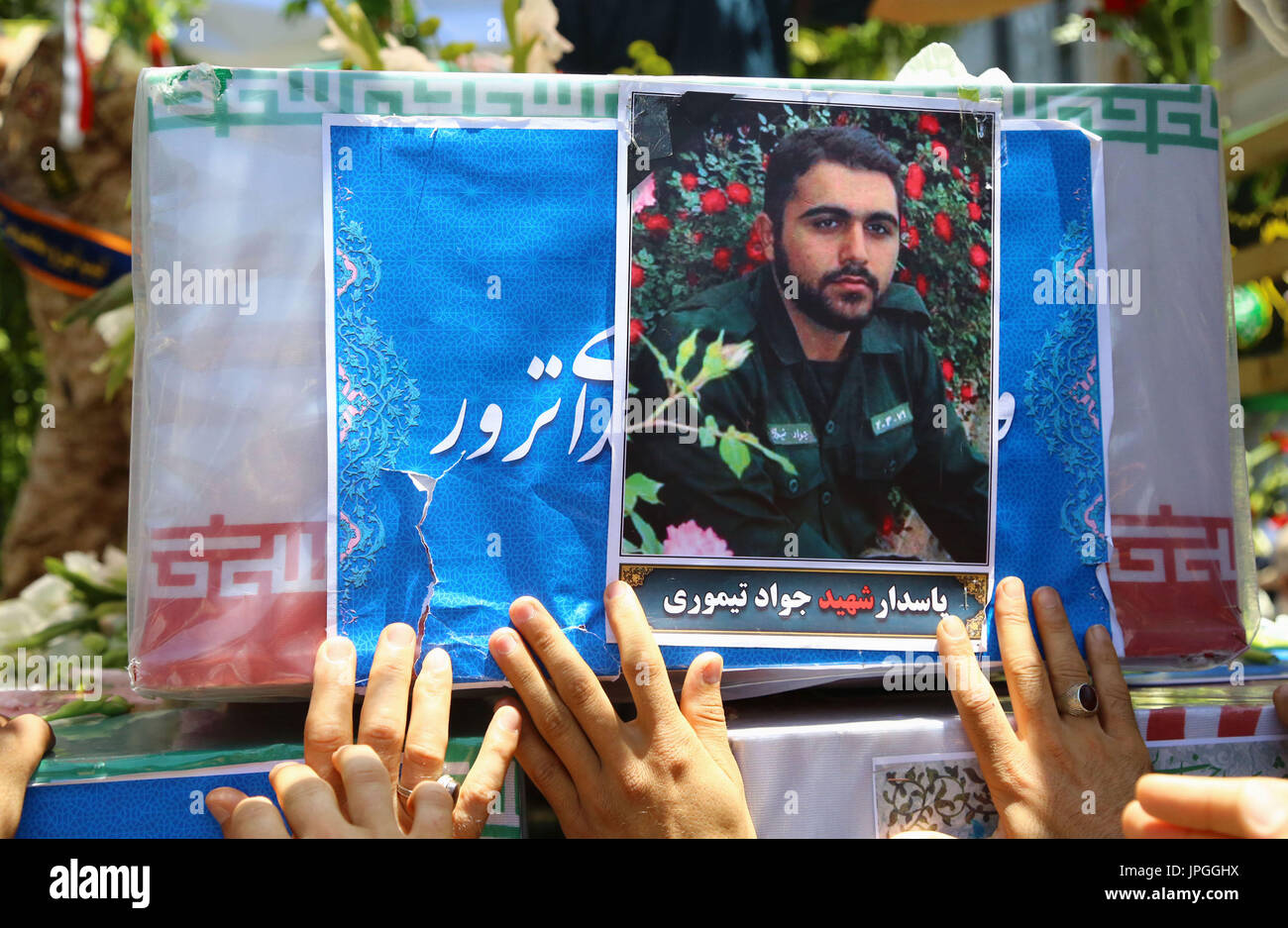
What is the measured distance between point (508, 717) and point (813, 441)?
451mm

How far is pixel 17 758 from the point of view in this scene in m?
1.01

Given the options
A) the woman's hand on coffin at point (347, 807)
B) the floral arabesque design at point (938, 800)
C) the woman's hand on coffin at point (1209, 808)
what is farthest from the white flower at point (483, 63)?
the woman's hand on coffin at point (1209, 808)

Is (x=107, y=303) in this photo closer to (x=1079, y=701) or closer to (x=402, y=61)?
(x=402, y=61)

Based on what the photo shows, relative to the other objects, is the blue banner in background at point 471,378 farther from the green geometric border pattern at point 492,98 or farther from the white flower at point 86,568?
the white flower at point 86,568

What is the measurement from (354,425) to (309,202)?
0.25 metres

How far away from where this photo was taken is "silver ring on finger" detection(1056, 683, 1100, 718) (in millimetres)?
1065

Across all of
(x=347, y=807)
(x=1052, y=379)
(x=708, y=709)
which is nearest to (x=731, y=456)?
(x=708, y=709)

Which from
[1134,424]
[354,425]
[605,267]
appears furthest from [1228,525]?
[354,425]

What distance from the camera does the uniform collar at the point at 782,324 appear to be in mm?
1082

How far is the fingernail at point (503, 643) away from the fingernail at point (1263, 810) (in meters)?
0.67

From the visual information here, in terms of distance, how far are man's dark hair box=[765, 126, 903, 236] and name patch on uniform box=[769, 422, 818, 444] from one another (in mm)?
214

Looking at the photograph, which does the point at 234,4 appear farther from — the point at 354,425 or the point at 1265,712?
the point at 1265,712

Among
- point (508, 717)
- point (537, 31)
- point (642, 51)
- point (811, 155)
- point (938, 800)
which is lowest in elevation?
point (938, 800)

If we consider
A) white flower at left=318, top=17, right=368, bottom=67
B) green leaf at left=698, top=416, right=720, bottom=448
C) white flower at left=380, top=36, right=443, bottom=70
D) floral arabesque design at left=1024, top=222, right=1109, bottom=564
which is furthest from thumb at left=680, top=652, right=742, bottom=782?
white flower at left=318, top=17, right=368, bottom=67
